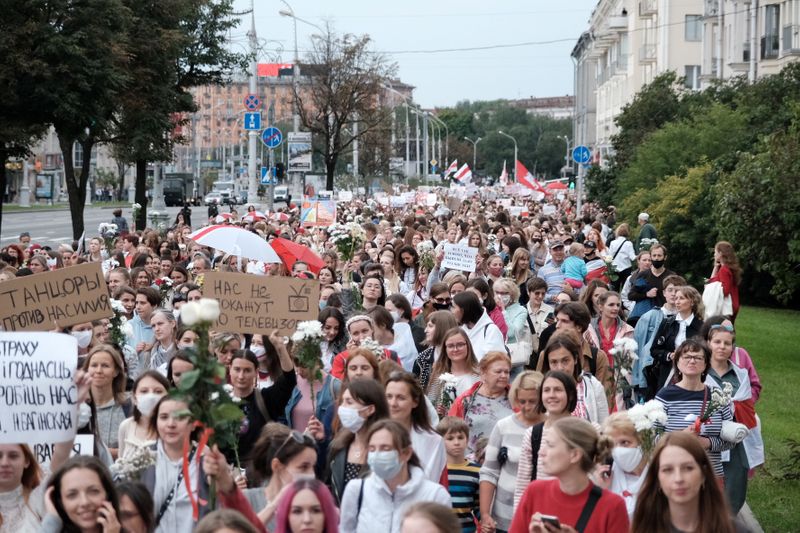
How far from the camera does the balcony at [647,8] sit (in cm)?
6906

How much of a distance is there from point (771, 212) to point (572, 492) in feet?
46.0

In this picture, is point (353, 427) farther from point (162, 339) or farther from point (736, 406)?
point (162, 339)

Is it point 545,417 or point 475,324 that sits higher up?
point 475,324

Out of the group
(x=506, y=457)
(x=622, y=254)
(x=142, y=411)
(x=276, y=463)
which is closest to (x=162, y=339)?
(x=142, y=411)

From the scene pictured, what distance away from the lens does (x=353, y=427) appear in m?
7.41

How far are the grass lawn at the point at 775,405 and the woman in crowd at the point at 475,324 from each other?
8.08 feet

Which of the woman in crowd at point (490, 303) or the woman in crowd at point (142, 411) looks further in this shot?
the woman in crowd at point (490, 303)

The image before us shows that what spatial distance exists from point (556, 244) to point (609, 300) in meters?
5.33

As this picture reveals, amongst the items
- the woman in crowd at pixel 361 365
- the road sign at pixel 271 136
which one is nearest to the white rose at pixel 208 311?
the woman in crowd at pixel 361 365

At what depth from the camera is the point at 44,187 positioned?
4380 inches

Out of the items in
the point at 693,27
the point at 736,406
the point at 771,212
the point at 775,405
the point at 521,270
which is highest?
the point at 693,27

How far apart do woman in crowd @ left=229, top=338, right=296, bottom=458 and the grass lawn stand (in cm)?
395

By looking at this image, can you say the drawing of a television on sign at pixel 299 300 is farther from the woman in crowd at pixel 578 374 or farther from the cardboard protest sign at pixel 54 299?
the woman in crowd at pixel 578 374

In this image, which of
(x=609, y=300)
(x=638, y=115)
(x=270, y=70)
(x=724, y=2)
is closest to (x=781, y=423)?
(x=609, y=300)
